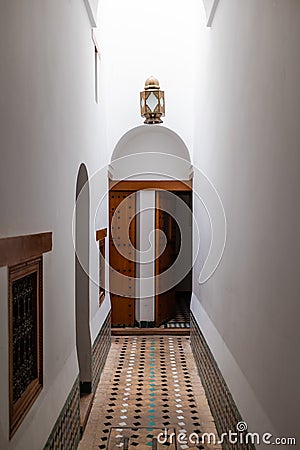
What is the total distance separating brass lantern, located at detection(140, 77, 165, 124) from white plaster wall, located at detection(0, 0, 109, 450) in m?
1.94

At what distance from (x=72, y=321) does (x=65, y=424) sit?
901mm

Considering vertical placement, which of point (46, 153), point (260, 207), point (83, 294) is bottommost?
point (83, 294)

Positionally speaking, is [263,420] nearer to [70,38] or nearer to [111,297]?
[70,38]

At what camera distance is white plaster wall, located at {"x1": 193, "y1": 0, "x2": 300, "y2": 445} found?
104 inches

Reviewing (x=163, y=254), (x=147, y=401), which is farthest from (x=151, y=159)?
(x=147, y=401)

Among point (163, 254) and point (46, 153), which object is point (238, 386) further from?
point (163, 254)

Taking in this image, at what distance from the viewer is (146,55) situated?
914 centimetres

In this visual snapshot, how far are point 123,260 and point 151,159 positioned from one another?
180cm

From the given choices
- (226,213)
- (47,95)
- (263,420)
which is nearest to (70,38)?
(47,95)

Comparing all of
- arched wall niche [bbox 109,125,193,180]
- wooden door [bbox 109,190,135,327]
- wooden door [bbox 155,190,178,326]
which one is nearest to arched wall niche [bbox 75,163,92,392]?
arched wall niche [bbox 109,125,193,180]

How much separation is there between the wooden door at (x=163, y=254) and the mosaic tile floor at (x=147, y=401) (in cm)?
138

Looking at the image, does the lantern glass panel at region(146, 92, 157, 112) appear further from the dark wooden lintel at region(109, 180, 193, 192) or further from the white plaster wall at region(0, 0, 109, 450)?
the dark wooden lintel at region(109, 180, 193, 192)

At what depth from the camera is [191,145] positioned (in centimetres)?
922

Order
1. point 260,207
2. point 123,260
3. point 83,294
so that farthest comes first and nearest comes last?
point 123,260 < point 83,294 < point 260,207
